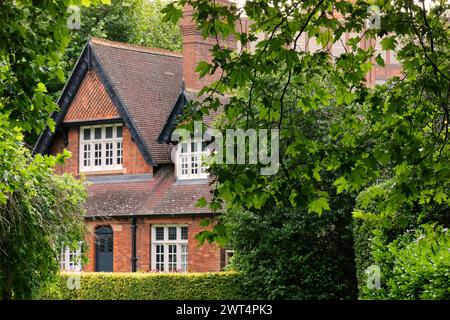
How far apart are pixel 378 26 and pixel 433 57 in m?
0.72

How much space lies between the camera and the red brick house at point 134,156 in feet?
124

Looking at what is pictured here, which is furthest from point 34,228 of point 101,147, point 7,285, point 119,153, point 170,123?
point 101,147

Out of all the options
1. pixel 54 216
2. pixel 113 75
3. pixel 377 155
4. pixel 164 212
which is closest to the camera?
pixel 377 155

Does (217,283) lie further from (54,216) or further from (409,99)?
(409,99)

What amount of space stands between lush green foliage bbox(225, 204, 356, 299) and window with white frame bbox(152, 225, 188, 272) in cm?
663

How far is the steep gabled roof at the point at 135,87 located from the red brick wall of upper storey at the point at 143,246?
2.47 m

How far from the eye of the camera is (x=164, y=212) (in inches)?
1469

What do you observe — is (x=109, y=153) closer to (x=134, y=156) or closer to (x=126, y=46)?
(x=134, y=156)

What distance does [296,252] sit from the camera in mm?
30453

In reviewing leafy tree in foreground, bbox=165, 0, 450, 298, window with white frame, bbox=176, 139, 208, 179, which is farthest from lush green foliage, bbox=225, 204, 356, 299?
leafy tree in foreground, bbox=165, 0, 450, 298

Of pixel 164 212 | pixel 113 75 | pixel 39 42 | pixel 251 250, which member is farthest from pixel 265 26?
pixel 113 75

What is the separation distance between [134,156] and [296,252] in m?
11.2

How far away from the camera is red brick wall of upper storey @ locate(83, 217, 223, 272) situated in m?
36.8

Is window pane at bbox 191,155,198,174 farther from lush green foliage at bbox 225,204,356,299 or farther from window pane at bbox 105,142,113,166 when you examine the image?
lush green foliage at bbox 225,204,356,299
